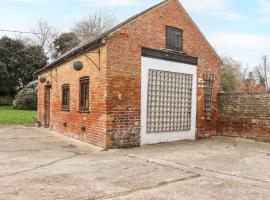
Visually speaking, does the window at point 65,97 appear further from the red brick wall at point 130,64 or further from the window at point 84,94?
the red brick wall at point 130,64

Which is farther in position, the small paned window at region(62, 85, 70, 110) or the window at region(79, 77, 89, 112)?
the small paned window at region(62, 85, 70, 110)

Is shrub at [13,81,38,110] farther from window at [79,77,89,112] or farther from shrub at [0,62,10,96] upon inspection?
window at [79,77,89,112]

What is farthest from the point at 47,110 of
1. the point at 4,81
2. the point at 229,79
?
the point at 4,81

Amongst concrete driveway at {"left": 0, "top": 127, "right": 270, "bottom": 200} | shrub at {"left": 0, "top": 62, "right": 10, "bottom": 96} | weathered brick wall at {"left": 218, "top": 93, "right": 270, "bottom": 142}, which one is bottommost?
concrete driveway at {"left": 0, "top": 127, "right": 270, "bottom": 200}

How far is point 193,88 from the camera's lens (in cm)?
1333

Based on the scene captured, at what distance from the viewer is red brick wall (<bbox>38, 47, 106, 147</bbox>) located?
428 inches

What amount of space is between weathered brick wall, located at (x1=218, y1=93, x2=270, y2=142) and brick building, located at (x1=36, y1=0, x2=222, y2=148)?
41 centimetres

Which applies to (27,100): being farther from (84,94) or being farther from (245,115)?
(245,115)

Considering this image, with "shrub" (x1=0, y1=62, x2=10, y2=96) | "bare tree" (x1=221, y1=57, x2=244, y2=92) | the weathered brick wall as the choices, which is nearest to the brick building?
the weathered brick wall

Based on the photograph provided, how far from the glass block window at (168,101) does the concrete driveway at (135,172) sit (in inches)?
37.8

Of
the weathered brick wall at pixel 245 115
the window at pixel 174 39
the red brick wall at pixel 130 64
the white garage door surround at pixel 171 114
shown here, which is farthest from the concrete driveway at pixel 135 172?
the window at pixel 174 39

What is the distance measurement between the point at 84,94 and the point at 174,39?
3857mm

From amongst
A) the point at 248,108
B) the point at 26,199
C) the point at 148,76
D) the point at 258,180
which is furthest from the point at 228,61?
the point at 26,199

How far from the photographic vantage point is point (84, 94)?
1272cm
